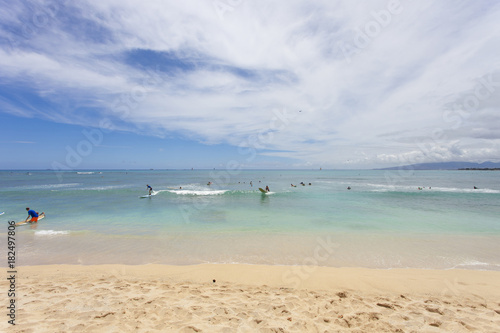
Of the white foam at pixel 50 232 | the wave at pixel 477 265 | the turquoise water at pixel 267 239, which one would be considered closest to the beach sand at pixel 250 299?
the wave at pixel 477 265

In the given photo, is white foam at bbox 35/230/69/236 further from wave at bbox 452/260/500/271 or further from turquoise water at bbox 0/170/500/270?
wave at bbox 452/260/500/271

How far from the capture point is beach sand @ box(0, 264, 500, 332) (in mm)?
4699

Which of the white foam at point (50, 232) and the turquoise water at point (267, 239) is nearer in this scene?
the turquoise water at point (267, 239)

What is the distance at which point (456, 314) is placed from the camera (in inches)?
205

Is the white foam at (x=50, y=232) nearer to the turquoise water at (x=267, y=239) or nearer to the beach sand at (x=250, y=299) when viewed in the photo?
the turquoise water at (x=267, y=239)

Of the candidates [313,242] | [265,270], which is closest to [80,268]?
[265,270]

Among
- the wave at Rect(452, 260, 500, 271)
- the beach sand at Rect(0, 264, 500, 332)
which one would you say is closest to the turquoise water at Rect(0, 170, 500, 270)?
the wave at Rect(452, 260, 500, 271)

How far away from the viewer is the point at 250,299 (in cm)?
587

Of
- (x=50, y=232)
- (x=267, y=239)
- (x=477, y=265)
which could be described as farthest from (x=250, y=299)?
(x=50, y=232)

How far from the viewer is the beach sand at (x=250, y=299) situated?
15.4 feet

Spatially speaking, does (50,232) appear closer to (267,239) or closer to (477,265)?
(267,239)

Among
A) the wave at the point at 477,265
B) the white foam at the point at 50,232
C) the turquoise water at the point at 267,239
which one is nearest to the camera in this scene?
the wave at the point at 477,265

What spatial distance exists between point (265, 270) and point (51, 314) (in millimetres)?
5853

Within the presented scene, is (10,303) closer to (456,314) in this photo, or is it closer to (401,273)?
(456,314)
